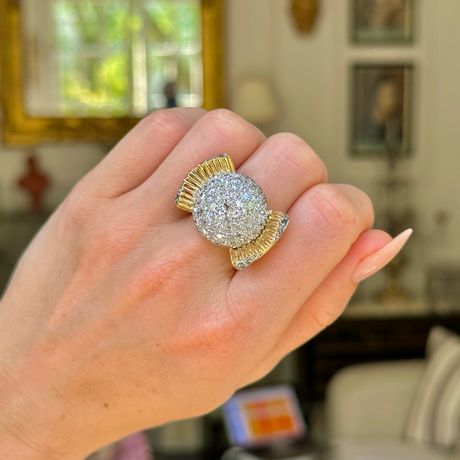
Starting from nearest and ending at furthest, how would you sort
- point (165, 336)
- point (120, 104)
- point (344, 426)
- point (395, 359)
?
point (165, 336), point (344, 426), point (395, 359), point (120, 104)

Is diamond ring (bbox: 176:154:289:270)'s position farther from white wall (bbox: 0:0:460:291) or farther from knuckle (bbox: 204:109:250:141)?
white wall (bbox: 0:0:460:291)

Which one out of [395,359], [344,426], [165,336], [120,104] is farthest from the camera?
[120,104]

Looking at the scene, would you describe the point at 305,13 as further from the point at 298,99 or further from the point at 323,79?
the point at 298,99

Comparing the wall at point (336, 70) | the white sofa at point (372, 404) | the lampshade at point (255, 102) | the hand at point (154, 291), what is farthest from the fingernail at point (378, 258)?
the wall at point (336, 70)

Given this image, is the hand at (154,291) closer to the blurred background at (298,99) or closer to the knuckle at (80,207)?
the knuckle at (80,207)

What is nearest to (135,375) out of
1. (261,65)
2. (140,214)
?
(140,214)

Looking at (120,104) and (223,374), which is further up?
(120,104)

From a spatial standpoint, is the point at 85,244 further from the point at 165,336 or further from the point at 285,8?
the point at 285,8
